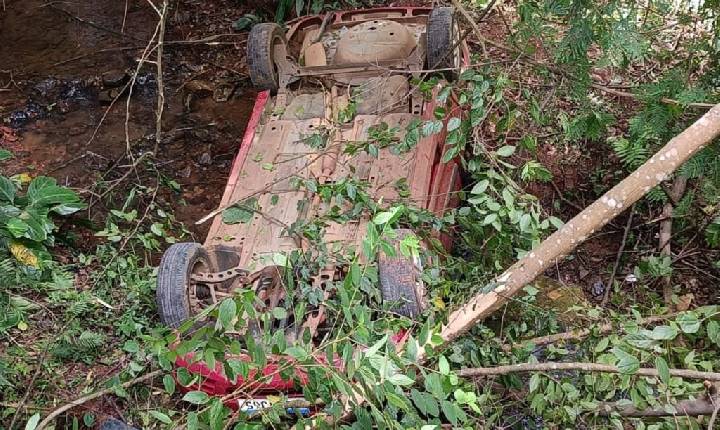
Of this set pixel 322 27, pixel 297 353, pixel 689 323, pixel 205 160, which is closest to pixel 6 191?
pixel 297 353

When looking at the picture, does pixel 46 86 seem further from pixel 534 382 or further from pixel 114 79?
pixel 534 382

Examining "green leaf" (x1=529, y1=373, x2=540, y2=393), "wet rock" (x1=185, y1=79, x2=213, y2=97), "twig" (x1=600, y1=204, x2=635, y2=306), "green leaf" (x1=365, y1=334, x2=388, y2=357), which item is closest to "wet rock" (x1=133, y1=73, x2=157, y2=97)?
"wet rock" (x1=185, y1=79, x2=213, y2=97)

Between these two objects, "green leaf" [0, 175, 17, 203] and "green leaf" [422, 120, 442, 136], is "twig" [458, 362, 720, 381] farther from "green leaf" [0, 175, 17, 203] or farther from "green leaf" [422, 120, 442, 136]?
"green leaf" [0, 175, 17, 203]

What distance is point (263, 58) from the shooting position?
222 inches

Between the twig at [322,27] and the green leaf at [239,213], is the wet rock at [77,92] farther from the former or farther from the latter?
the green leaf at [239,213]

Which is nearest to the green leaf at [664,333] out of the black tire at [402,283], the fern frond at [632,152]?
the black tire at [402,283]

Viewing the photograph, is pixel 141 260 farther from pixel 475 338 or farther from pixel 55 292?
pixel 475 338

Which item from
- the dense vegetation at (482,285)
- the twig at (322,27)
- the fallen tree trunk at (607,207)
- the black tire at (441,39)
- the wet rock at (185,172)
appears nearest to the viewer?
the dense vegetation at (482,285)

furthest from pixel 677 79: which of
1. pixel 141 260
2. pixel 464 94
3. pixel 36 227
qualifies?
pixel 141 260

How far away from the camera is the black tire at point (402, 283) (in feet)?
12.3

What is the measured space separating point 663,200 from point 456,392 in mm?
3703

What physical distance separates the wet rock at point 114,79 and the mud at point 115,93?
12mm

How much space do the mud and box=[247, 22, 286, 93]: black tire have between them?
56.5 inches

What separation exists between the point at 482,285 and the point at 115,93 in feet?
18.9
